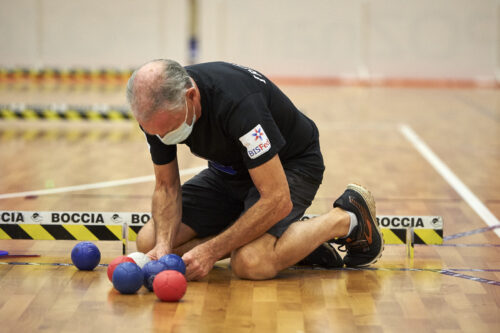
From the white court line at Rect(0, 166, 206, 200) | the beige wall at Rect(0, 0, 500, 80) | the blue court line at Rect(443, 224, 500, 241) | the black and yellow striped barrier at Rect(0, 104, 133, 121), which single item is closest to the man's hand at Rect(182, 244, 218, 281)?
the blue court line at Rect(443, 224, 500, 241)

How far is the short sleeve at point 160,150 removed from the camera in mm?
3967

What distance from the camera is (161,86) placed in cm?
343

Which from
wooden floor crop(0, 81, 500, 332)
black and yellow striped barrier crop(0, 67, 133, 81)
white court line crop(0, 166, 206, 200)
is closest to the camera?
wooden floor crop(0, 81, 500, 332)

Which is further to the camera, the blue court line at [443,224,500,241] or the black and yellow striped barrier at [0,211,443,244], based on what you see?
the blue court line at [443,224,500,241]

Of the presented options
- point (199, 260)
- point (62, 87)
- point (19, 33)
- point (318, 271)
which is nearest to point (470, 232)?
point (318, 271)

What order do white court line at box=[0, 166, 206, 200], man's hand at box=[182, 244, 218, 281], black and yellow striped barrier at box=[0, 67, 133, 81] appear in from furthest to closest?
black and yellow striped barrier at box=[0, 67, 133, 81] → white court line at box=[0, 166, 206, 200] → man's hand at box=[182, 244, 218, 281]

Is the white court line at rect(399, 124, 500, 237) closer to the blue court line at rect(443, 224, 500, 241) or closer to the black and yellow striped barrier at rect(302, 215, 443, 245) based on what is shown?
the blue court line at rect(443, 224, 500, 241)

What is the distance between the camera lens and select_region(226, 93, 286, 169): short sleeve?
361 centimetres

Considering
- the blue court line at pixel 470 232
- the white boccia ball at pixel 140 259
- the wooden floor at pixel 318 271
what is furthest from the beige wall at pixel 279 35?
the white boccia ball at pixel 140 259

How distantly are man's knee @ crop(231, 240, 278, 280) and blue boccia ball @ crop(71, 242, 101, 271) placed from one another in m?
0.72

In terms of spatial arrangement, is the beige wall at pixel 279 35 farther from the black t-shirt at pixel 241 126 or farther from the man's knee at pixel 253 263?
the man's knee at pixel 253 263

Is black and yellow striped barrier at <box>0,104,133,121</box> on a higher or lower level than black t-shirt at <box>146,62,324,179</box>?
Result: lower

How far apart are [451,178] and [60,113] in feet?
15.8

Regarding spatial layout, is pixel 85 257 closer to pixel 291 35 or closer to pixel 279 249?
pixel 279 249
